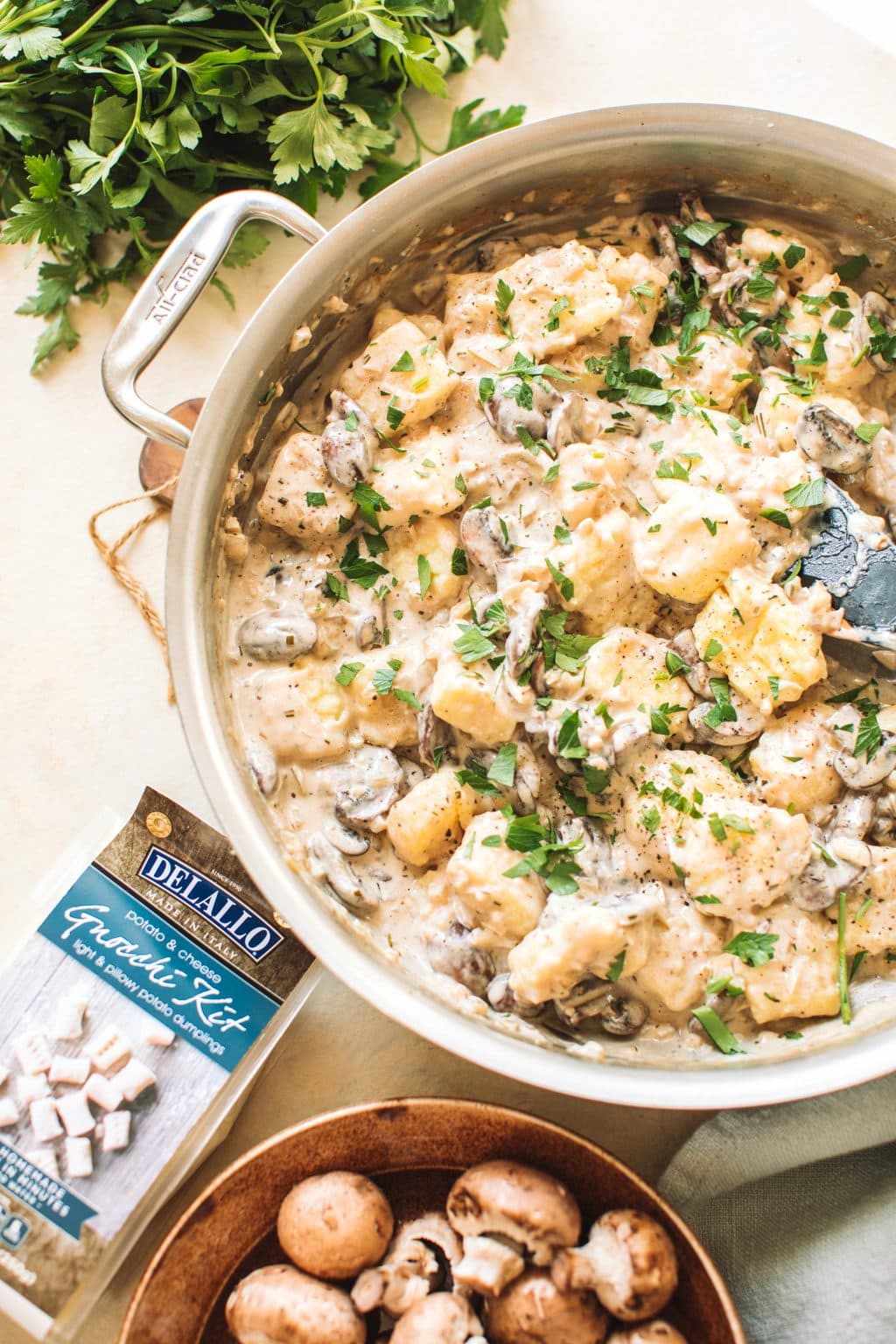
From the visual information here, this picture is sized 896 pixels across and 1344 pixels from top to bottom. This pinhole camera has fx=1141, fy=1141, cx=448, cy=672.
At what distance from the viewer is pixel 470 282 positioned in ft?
8.04

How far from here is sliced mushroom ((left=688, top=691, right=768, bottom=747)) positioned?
2219 millimetres

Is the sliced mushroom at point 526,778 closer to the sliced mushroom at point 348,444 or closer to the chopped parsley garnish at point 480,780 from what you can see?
the chopped parsley garnish at point 480,780

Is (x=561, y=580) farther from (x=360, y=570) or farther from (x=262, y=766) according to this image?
(x=262, y=766)

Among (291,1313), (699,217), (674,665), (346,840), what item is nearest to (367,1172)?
(291,1313)

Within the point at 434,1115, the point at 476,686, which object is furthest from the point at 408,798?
the point at 434,1115

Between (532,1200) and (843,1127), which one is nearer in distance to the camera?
(532,1200)

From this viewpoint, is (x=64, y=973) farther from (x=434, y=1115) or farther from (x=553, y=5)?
(x=553, y=5)

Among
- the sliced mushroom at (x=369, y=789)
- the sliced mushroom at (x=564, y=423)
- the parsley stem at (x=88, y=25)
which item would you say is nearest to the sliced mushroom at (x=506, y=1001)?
the sliced mushroom at (x=369, y=789)

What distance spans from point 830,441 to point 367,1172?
69.7 inches

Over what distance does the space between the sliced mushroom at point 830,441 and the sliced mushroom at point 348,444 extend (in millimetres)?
876

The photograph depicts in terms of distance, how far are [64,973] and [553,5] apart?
2.54 meters

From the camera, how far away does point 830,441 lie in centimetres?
228

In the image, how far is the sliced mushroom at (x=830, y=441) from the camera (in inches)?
89.7

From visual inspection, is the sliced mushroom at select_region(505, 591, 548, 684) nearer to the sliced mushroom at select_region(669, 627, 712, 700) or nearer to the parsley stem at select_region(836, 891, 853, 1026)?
the sliced mushroom at select_region(669, 627, 712, 700)
